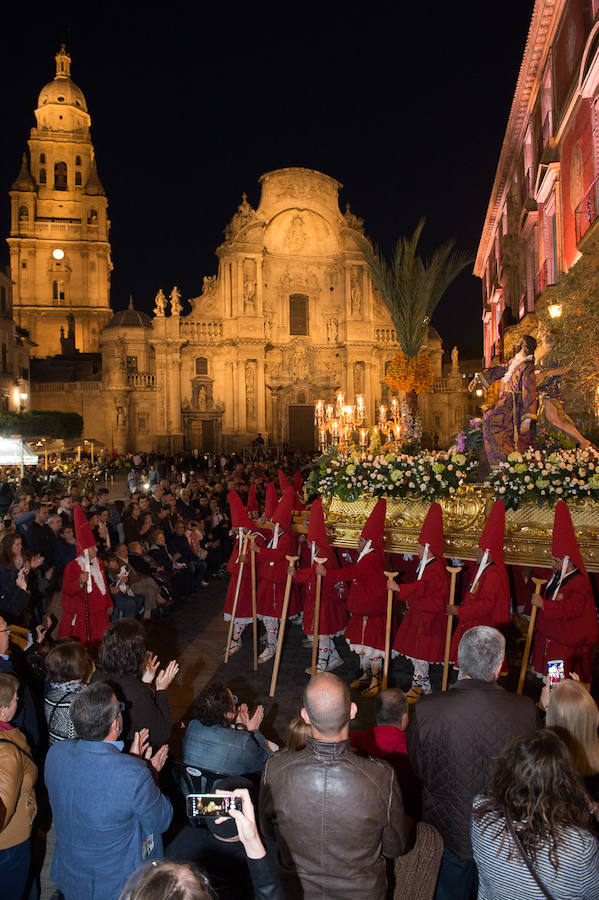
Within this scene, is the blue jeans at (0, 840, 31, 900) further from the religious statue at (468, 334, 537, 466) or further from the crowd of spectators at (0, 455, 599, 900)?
the religious statue at (468, 334, 537, 466)

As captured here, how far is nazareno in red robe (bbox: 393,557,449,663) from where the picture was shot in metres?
6.84

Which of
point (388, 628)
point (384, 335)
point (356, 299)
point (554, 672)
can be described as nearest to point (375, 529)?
point (388, 628)

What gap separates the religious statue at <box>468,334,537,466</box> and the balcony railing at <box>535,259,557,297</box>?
36.2 ft

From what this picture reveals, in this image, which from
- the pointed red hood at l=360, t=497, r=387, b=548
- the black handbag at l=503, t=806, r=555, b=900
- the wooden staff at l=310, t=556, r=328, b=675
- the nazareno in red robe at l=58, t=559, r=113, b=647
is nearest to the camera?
the black handbag at l=503, t=806, r=555, b=900

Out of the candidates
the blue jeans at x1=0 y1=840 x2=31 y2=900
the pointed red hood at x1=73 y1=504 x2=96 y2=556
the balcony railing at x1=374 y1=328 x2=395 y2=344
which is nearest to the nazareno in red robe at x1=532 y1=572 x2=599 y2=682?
the blue jeans at x1=0 y1=840 x2=31 y2=900

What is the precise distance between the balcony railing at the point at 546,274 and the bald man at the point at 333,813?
18.6 metres

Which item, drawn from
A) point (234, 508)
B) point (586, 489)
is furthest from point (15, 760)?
point (586, 489)

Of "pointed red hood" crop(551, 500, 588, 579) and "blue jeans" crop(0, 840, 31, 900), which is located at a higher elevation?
"pointed red hood" crop(551, 500, 588, 579)

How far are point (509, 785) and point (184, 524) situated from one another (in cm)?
1089

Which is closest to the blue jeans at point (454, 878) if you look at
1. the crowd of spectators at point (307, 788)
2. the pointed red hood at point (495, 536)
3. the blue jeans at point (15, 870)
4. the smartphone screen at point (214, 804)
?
the crowd of spectators at point (307, 788)

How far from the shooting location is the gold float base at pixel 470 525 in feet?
25.0

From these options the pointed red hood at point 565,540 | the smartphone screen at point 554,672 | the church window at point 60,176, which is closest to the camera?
the smartphone screen at point 554,672

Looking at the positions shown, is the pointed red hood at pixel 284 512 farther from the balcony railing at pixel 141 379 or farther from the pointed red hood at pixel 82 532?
the balcony railing at pixel 141 379

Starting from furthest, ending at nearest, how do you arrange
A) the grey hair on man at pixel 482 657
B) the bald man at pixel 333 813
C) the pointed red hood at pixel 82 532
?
the pointed red hood at pixel 82 532 → the grey hair on man at pixel 482 657 → the bald man at pixel 333 813
